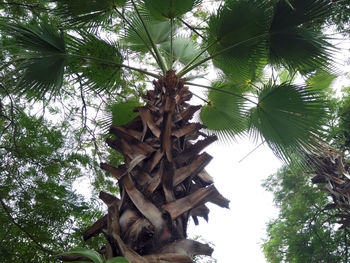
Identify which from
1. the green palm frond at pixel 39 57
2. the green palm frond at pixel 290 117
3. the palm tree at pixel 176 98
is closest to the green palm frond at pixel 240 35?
the palm tree at pixel 176 98

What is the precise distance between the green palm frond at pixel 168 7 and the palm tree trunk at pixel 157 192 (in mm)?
1428

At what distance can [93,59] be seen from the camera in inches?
125

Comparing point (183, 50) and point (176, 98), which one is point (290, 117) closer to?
point (176, 98)

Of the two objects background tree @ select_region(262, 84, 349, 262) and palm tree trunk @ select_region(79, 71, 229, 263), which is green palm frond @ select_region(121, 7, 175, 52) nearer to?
palm tree trunk @ select_region(79, 71, 229, 263)

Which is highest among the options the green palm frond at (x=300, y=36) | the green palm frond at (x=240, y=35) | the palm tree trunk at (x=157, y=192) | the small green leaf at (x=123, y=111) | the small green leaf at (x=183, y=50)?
the small green leaf at (x=183, y=50)

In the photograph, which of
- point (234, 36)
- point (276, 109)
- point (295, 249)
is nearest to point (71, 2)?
point (234, 36)

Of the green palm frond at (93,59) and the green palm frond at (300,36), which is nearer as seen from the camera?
the green palm frond at (300,36)

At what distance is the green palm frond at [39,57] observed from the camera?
109 inches

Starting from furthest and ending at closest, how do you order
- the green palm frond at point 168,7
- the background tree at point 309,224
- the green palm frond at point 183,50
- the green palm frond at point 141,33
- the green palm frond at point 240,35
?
the background tree at point 309,224 < the green palm frond at point 183,50 < the green palm frond at point 141,33 < the green palm frond at point 168,7 < the green palm frond at point 240,35

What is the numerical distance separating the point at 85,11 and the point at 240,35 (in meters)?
1.97

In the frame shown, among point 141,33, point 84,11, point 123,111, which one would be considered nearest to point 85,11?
point 84,11

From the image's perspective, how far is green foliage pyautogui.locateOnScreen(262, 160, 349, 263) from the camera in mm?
5457

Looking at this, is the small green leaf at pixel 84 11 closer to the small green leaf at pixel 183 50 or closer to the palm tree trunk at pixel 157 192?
the small green leaf at pixel 183 50

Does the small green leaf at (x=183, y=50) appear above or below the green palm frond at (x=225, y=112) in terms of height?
above
